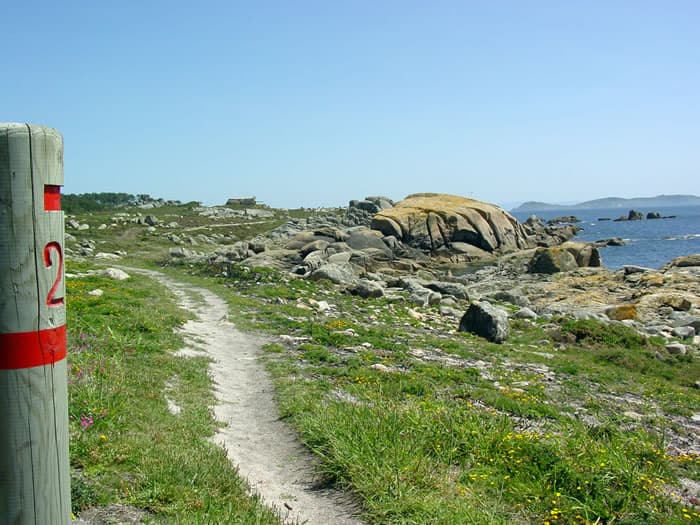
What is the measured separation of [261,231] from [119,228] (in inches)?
703

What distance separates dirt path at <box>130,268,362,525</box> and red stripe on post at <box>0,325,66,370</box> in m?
4.24

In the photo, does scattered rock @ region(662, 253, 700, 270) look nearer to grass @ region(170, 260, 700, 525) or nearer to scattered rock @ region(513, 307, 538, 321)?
scattered rock @ region(513, 307, 538, 321)

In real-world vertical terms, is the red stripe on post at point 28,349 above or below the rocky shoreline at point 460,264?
above

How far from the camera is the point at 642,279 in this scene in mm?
42375

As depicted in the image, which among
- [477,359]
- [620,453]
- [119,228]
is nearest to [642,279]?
[477,359]

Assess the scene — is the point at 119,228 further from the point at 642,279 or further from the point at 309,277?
the point at 642,279

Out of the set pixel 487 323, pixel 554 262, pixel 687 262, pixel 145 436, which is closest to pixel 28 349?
pixel 145 436

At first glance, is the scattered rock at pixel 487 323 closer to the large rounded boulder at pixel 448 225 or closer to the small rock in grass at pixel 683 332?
the small rock in grass at pixel 683 332

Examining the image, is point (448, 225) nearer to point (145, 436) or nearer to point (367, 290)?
point (367, 290)

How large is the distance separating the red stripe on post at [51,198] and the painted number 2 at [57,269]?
0.62ft

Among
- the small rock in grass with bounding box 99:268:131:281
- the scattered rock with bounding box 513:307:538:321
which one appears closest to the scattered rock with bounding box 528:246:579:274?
the scattered rock with bounding box 513:307:538:321

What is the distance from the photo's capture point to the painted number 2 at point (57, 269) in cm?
306

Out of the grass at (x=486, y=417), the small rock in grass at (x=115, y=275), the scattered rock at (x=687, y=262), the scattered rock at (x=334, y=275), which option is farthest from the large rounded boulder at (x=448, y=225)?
the grass at (x=486, y=417)

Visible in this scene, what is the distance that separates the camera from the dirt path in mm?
7090
